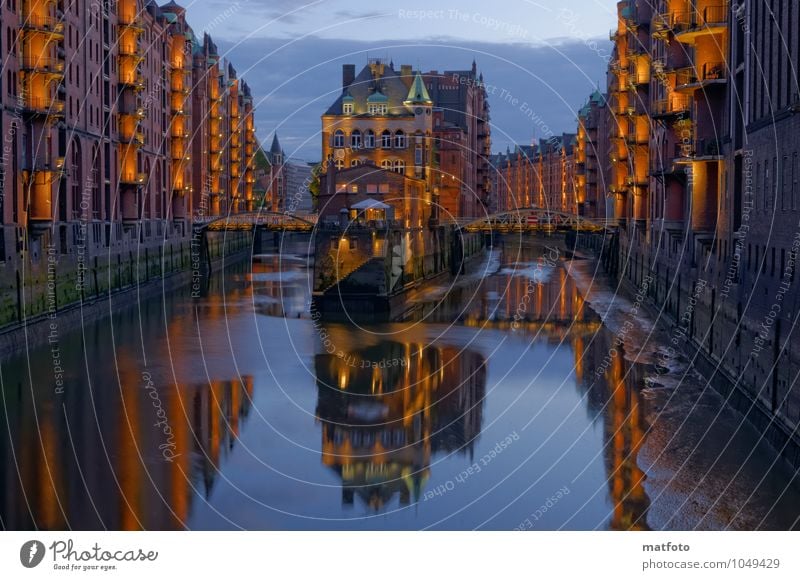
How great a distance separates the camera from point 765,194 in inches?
1192

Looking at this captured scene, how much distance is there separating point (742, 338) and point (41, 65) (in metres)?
27.1

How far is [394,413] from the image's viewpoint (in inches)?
1201

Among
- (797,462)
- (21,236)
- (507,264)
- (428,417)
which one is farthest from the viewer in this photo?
(507,264)

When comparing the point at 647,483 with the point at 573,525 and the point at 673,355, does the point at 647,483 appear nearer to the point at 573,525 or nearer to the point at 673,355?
the point at 573,525

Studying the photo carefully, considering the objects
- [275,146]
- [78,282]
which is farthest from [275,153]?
[78,282]

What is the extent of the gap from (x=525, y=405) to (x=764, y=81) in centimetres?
1037

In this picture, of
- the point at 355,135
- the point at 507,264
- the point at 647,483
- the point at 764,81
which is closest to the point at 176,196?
the point at 355,135

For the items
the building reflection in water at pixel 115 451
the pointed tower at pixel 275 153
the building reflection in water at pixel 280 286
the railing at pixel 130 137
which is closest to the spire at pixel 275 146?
the pointed tower at pixel 275 153

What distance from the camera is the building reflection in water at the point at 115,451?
20.9 m

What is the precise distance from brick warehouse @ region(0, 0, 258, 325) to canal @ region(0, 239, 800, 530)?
4.20 meters

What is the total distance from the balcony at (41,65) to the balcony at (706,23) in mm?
22287

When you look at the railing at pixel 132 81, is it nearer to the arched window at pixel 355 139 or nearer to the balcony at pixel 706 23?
the arched window at pixel 355 139

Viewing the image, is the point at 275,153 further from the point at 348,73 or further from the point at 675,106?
the point at 675,106

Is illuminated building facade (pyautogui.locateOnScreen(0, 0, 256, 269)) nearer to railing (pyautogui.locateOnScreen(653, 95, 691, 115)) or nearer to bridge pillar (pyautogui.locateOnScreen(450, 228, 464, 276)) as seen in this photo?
bridge pillar (pyautogui.locateOnScreen(450, 228, 464, 276))
